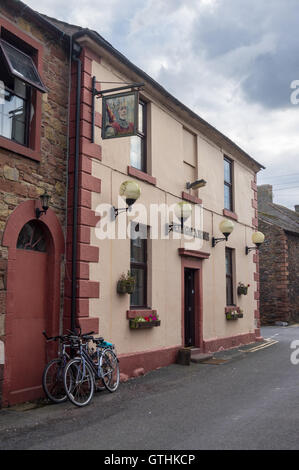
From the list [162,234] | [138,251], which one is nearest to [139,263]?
[138,251]

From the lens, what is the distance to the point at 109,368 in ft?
28.6

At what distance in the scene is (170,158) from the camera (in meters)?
12.4

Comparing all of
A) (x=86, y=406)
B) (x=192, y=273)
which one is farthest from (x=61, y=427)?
(x=192, y=273)

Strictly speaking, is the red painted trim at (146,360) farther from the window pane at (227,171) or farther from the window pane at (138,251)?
the window pane at (227,171)

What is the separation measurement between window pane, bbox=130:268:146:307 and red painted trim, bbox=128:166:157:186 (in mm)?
2048

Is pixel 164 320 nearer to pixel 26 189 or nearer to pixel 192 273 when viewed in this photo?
pixel 192 273

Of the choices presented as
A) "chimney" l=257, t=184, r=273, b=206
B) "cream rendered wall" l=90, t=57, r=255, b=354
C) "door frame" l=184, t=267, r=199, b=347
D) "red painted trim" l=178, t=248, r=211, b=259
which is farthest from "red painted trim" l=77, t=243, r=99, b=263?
"chimney" l=257, t=184, r=273, b=206

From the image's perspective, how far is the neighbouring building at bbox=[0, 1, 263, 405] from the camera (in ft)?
26.6

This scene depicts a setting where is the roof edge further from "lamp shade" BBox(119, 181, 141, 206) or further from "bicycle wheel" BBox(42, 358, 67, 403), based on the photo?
"bicycle wheel" BBox(42, 358, 67, 403)

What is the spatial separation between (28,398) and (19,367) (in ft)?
1.76

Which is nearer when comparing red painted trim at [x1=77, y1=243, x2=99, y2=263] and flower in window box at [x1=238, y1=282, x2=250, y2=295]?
red painted trim at [x1=77, y1=243, x2=99, y2=263]

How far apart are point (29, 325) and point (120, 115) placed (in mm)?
4180

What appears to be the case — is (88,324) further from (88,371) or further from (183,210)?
(183,210)

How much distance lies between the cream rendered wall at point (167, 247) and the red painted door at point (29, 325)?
3.36ft
